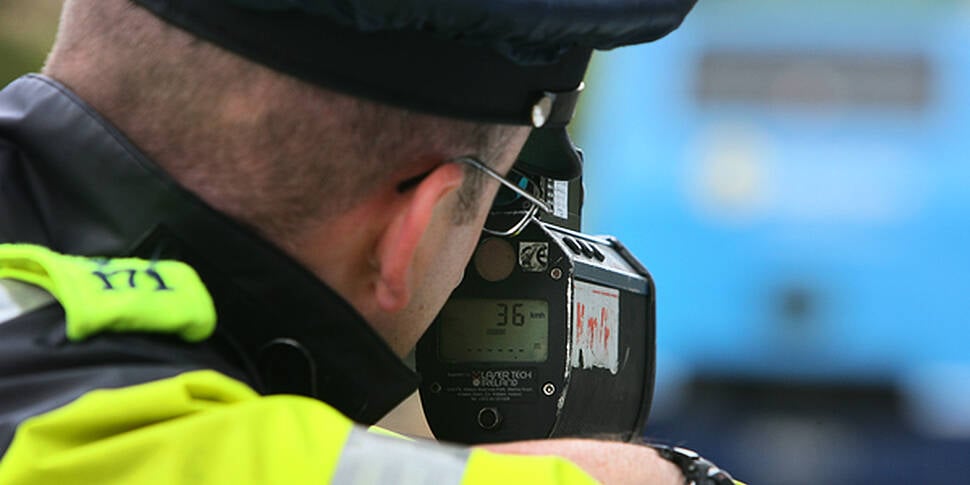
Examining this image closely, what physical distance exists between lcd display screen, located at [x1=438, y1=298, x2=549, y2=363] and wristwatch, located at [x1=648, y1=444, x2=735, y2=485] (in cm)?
48

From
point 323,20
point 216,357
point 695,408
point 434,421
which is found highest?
point 323,20

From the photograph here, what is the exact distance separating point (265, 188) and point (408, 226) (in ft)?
0.47

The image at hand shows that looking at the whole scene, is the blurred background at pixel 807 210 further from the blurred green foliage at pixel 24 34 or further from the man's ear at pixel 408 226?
the man's ear at pixel 408 226

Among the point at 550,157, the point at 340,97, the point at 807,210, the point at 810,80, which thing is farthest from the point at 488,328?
the point at 810,80

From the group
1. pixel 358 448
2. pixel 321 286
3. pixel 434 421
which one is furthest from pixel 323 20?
pixel 434 421

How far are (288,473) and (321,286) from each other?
1.07ft

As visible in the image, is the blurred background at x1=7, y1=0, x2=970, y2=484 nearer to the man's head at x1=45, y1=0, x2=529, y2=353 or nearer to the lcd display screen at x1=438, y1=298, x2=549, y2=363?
the lcd display screen at x1=438, y1=298, x2=549, y2=363

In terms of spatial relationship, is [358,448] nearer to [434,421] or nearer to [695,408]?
[434,421]

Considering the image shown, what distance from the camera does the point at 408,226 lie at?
58.8 inches

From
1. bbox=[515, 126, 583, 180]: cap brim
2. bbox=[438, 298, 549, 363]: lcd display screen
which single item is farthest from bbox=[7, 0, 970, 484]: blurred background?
bbox=[515, 126, 583, 180]: cap brim

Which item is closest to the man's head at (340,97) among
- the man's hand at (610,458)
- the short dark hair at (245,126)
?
the short dark hair at (245,126)

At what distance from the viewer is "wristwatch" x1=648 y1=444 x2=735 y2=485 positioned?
1.64 meters

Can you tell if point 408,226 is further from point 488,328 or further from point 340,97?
point 488,328

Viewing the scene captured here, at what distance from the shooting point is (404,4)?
1.33 metres
